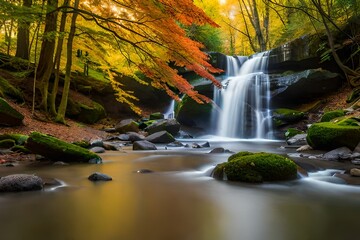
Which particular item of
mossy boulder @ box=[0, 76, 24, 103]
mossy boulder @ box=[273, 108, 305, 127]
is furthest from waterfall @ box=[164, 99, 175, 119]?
mossy boulder @ box=[0, 76, 24, 103]

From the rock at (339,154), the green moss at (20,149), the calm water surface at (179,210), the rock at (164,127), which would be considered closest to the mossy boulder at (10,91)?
the green moss at (20,149)

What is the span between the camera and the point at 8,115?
841cm

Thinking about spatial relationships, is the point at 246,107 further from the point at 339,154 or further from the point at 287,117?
the point at 339,154

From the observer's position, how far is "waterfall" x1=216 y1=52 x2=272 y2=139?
608 inches

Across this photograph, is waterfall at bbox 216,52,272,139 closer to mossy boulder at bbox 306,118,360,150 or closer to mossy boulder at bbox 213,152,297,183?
mossy boulder at bbox 306,118,360,150

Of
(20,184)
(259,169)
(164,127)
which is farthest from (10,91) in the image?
(259,169)

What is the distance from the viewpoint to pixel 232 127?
16.1 m

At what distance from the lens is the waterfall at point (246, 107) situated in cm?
1545

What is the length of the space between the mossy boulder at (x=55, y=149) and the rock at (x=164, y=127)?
302 inches

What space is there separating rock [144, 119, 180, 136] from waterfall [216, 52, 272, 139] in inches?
115

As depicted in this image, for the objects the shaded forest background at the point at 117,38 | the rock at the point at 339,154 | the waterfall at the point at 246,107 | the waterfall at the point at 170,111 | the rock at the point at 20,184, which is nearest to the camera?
the rock at the point at 20,184

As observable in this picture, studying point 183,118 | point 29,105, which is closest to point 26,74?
point 29,105

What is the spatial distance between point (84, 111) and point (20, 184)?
11.1 m

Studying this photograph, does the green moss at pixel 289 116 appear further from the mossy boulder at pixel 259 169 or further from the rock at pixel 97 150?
the mossy boulder at pixel 259 169
